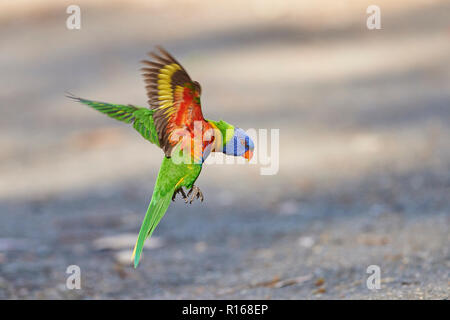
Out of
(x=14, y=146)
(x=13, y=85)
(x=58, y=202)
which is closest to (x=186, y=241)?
(x=58, y=202)

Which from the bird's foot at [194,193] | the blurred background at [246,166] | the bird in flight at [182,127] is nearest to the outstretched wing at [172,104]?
the bird in flight at [182,127]

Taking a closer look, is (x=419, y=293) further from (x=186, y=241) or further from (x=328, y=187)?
(x=328, y=187)

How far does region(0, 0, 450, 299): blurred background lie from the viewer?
323cm

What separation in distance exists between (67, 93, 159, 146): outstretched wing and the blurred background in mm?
1403

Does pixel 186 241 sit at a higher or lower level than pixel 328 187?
lower

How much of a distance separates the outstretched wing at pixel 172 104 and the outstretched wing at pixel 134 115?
0.08 meters

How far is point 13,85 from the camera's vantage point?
652 centimetres

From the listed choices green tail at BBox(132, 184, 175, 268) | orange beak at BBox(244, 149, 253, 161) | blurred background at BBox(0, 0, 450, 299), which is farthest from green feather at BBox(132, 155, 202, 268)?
blurred background at BBox(0, 0, 450, 299)

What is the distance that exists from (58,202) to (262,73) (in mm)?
2357

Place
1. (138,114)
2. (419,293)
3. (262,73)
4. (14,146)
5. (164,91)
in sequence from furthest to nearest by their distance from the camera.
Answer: (262,73)
(14,146)
(419,293)
(138,114)
(164,91)

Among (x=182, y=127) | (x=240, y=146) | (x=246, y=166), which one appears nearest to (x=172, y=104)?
(x=182, y=127)

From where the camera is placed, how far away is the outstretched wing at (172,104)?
Result: 1.27 meters

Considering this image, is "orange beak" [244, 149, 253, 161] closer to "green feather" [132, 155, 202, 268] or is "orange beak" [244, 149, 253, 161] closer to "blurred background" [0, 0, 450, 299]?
"green feather" [132, 155, 202, 268]

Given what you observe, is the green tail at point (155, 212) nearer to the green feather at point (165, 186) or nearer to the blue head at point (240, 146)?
the green feather at point (165, 186)
